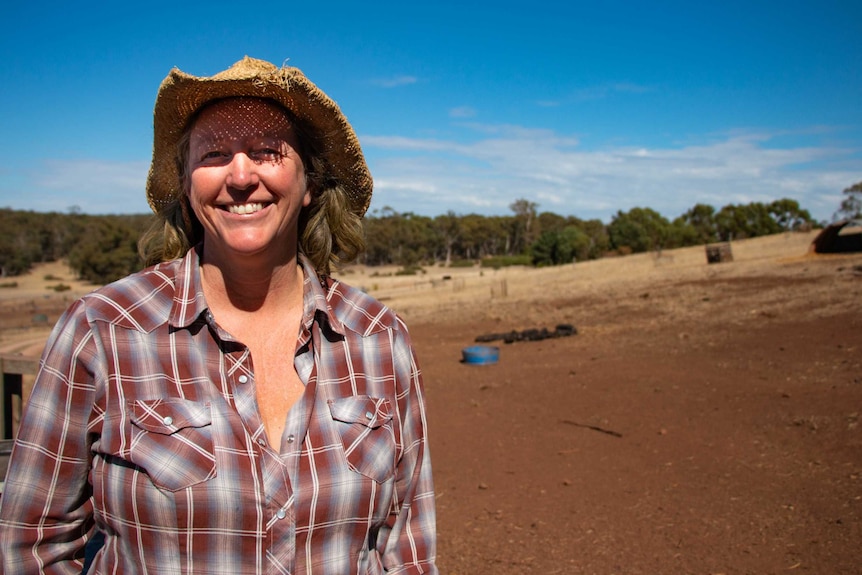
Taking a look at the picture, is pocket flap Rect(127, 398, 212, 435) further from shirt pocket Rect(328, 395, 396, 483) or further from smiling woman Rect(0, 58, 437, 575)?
shirt pocket Rect(328, 395, 396, 483)

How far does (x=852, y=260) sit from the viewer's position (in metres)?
18.5

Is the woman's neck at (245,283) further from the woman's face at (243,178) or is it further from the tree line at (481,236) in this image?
the tree line at (481,236)

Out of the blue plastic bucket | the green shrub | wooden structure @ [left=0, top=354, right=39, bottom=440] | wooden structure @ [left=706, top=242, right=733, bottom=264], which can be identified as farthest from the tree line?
wooden structure @ [left=0, top=354, right=39, bottom=440]

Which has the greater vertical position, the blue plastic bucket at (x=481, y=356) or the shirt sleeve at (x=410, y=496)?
the shirt sleeve at (x=410, y=496)

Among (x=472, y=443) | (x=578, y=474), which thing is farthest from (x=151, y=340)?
(x=472, y=443)

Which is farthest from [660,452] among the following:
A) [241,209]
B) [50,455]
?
[50,455]

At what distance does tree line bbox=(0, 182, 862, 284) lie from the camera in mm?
48125

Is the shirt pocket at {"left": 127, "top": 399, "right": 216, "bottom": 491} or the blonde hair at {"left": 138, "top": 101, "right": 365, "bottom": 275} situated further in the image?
the blonde hair at {"left": 138, "top": 101, "right": 365, "bottom": 275}

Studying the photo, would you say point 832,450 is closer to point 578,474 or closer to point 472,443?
point 578,474

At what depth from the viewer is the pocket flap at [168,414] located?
1390mm

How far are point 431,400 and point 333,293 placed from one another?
707 cm

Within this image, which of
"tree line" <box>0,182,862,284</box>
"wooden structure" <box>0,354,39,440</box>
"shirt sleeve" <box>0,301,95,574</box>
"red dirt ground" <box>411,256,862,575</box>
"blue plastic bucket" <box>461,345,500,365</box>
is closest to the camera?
"shirt sleeve" <box>0,301,95,574</box>

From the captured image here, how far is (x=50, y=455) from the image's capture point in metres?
1.37

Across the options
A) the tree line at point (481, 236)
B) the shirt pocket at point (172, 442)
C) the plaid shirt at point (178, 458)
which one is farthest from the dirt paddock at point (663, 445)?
the tree line at point (481, 236)
